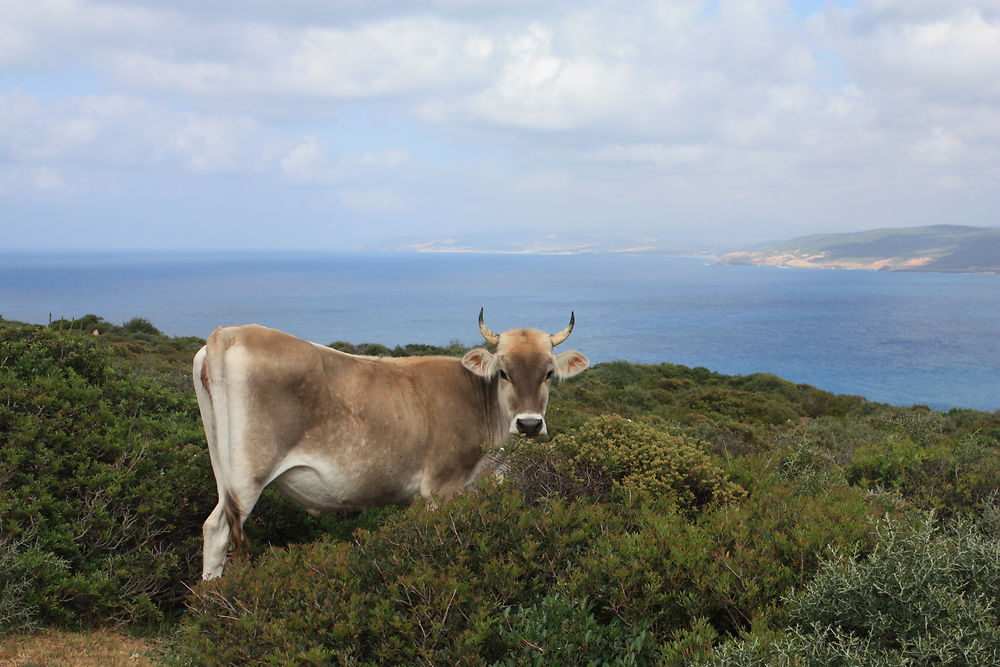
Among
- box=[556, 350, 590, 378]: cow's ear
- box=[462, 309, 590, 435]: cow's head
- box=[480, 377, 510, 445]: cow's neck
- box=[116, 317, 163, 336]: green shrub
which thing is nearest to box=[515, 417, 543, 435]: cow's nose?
box=[462, 309, 590, 435]: cow's head

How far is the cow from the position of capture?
205 inches

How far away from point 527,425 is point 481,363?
84 cm

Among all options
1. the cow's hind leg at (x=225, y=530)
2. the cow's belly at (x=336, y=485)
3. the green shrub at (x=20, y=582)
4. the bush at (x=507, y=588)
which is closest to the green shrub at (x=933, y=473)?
the bush at (x=507, y=588)

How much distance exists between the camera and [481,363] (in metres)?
6.51

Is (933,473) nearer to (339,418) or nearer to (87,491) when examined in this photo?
(339,418)

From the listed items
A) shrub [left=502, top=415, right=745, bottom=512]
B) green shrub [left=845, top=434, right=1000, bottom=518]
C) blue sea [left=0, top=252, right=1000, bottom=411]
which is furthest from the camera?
blue sea [left=0, top=252, right=1000, bottom=411]

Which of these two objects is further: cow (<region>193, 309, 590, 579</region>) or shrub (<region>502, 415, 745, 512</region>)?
shrub (<region>502, 415, 745, 512</region>)

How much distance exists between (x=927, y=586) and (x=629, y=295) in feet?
539

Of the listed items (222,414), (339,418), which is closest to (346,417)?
(339,418)

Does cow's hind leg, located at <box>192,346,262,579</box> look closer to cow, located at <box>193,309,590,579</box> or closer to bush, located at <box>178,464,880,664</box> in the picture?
cow, located at <box>193,309,590,579</box>

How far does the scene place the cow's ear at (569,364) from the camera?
688cm

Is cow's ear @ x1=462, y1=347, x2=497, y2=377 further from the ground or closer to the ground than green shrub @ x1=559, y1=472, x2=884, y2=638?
further from the ground

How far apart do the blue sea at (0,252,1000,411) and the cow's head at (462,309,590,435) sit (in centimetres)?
5424

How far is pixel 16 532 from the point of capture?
491 cm
